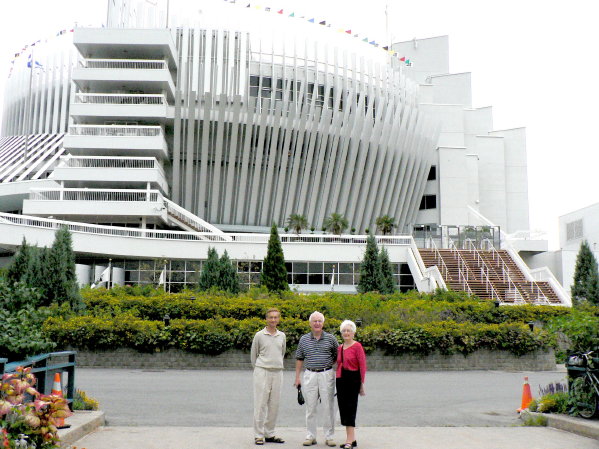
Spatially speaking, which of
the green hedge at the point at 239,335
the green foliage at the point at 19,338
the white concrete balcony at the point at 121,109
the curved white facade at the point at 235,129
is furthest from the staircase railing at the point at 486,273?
the green foliage at the point at 19,338

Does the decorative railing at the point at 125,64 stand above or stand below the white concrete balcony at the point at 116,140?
above

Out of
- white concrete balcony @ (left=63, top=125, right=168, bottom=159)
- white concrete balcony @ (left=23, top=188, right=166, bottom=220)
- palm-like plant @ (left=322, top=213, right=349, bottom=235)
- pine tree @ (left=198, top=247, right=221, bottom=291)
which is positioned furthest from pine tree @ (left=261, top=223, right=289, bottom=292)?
white concrete balcony @ (left=63, top=125, right=168, bottom=159)

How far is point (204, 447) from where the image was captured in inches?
306

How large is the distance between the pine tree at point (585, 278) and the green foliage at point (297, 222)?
20197 millimetres

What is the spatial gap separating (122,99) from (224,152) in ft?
29.9

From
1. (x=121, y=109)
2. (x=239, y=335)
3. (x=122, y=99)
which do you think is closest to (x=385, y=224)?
(x=121, y=109)

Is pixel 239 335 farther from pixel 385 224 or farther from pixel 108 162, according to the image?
pixel 385 224

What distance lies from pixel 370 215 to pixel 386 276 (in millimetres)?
22547

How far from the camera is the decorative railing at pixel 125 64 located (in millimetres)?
48338

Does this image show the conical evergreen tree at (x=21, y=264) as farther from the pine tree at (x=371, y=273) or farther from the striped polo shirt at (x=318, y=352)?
the pine tree at (x=371, y=273)

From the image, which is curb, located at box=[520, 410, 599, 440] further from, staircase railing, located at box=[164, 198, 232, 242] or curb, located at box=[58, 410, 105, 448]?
staircase railing, located at box=[164, 198, 232, 242]

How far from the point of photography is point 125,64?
49.3m

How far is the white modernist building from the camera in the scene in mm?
42531

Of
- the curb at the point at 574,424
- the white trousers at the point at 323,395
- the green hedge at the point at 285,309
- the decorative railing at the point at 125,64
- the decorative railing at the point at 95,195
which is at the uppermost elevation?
the decorative railing at the point at 125,64
